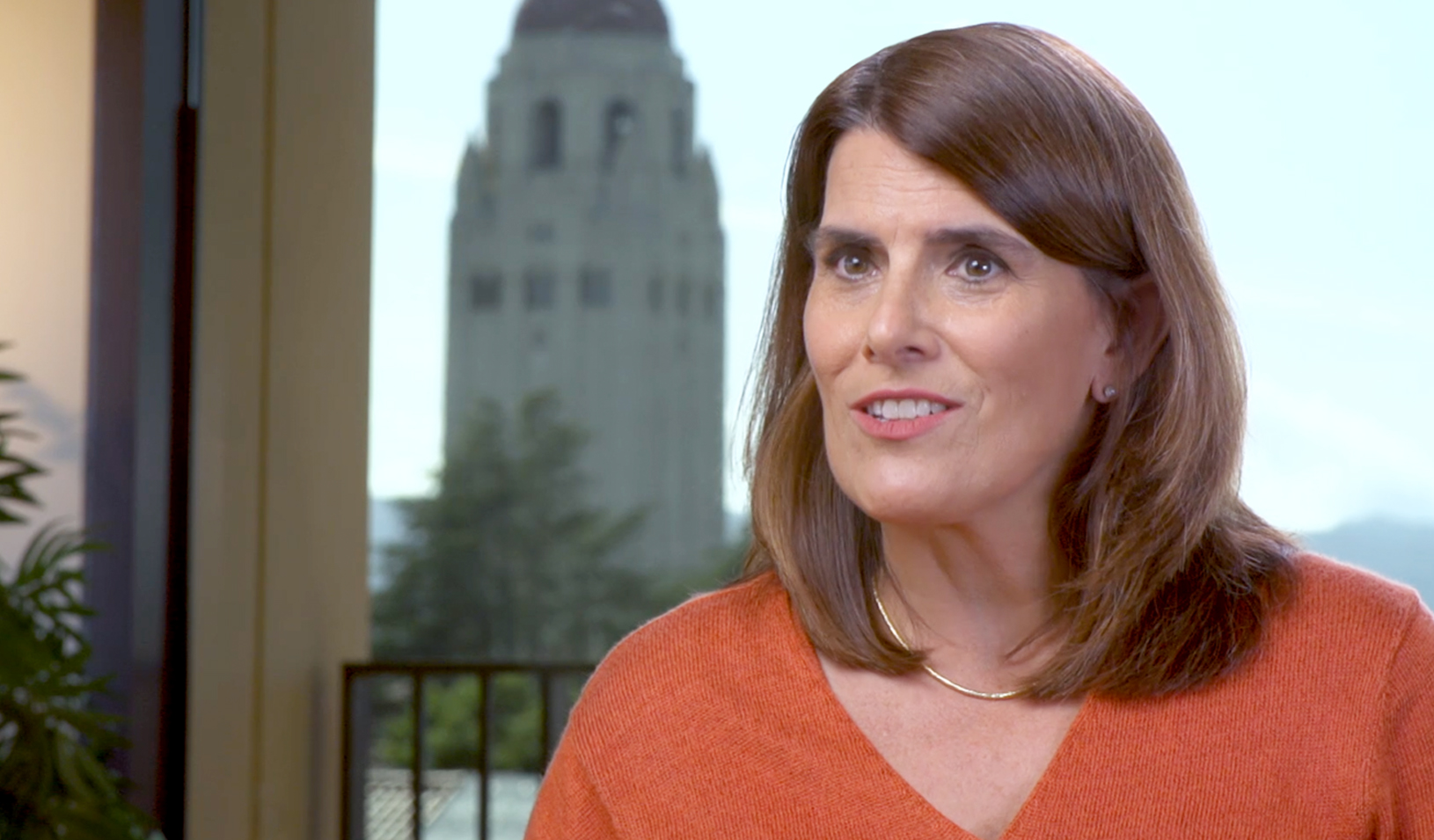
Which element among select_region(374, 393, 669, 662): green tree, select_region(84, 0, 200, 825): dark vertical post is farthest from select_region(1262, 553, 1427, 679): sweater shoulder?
select_region(374, 393, 669, 662): green tree

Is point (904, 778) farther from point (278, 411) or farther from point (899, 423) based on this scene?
point (278, 411)

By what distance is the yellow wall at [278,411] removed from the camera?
2.89 m

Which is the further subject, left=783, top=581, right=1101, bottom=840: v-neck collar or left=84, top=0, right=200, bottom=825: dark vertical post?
left=84, top=0, right=200, bottom=825: dark vertical post

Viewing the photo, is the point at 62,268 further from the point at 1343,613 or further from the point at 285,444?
the point at 1343,613

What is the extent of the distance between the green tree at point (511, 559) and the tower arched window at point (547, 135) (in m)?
1.25

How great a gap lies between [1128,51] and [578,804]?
218 inches

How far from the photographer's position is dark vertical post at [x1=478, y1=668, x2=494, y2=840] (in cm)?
341

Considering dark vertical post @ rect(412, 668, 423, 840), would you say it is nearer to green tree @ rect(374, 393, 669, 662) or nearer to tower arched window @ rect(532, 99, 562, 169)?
green tree @ rect(374, 393, 669, 662)

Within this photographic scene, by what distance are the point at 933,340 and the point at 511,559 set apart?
7.02 meters

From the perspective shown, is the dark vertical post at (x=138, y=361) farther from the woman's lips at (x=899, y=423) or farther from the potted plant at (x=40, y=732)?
the woman's lips at (x=899, y=423)

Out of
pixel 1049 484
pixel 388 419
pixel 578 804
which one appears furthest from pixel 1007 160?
pixel 388 419

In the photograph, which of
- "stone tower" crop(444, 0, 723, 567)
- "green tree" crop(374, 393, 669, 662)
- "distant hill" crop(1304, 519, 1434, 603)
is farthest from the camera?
"stone tower" crop(444, 0, 723, 567)

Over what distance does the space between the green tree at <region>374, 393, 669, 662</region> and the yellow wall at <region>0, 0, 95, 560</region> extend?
201 inches

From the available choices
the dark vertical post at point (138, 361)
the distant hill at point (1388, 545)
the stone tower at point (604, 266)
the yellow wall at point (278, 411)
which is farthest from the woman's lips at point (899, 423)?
the stone tower at point (604, 266)
